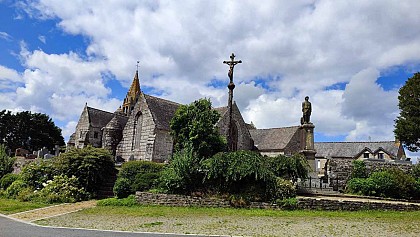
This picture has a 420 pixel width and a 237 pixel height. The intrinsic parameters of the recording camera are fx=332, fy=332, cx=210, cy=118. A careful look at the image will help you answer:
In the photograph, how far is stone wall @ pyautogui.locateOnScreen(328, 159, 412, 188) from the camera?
19.3 metres

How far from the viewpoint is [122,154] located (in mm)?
34781

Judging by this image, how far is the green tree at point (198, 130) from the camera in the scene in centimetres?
2491

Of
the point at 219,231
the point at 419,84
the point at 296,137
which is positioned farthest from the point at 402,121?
the point at 219,231

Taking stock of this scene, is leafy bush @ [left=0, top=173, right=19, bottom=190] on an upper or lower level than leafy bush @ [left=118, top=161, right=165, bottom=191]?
lower

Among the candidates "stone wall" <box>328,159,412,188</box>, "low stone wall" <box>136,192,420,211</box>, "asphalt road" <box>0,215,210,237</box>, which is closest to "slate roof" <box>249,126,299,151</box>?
"stone wall" <box>328,159,412,188</box>

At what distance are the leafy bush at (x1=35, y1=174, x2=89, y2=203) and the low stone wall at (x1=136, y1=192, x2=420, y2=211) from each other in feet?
19.1

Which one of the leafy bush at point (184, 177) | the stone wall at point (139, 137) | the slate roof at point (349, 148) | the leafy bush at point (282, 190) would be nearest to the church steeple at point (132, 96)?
the stone wall at point (139, 137)

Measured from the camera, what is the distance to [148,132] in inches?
1280

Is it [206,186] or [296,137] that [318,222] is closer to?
[206,186]

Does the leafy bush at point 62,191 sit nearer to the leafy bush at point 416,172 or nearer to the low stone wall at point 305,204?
the low stone wall at point 305,204

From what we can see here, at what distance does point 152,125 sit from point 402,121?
27.2 m

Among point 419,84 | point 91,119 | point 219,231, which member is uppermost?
point 419,84

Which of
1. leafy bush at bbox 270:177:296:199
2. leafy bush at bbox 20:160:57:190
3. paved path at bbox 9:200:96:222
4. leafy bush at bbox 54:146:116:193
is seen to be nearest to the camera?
paved path at bbox 9:200:96:222

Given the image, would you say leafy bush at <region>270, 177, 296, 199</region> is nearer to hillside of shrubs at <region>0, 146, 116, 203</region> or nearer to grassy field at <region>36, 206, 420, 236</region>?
grassy field at <region>36, 206, 420, 236</region>
